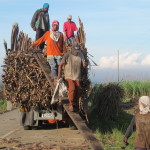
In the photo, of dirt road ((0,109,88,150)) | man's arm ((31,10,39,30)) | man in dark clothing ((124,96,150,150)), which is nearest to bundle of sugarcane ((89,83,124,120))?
dirt road ((0,109,88,150))

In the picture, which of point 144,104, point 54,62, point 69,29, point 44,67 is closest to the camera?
point 144,104

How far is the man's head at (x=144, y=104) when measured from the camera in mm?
5426

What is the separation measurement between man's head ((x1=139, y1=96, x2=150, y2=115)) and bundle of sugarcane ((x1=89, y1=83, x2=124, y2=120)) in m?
5.87

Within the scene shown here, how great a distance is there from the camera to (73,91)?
8805 mm

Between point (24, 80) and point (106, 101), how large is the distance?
9.60ft

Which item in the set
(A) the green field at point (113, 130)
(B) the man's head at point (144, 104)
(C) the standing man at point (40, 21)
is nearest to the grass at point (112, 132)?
(A) the green field at point (113, 130)

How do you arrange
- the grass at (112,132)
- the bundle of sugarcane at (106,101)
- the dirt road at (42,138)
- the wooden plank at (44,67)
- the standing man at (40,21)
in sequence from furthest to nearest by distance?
1. the standing man at (40,21)
2. the bundle of sugarcane at (106,101)
3. the wooden plank at (44,67)
4. the dirt road at (42,138)
5. the grass at (112,132)

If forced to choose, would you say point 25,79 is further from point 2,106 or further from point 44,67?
point 2,106

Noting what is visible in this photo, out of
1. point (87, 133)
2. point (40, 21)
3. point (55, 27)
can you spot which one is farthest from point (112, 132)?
point (40, 21)

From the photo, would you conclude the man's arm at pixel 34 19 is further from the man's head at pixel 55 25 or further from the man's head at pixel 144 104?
the man's head at pixel 144 104

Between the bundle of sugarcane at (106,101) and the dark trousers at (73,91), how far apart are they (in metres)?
2.32

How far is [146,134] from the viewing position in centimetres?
552

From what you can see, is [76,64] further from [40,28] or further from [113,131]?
[40,28]

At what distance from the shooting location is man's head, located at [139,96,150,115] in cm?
543
